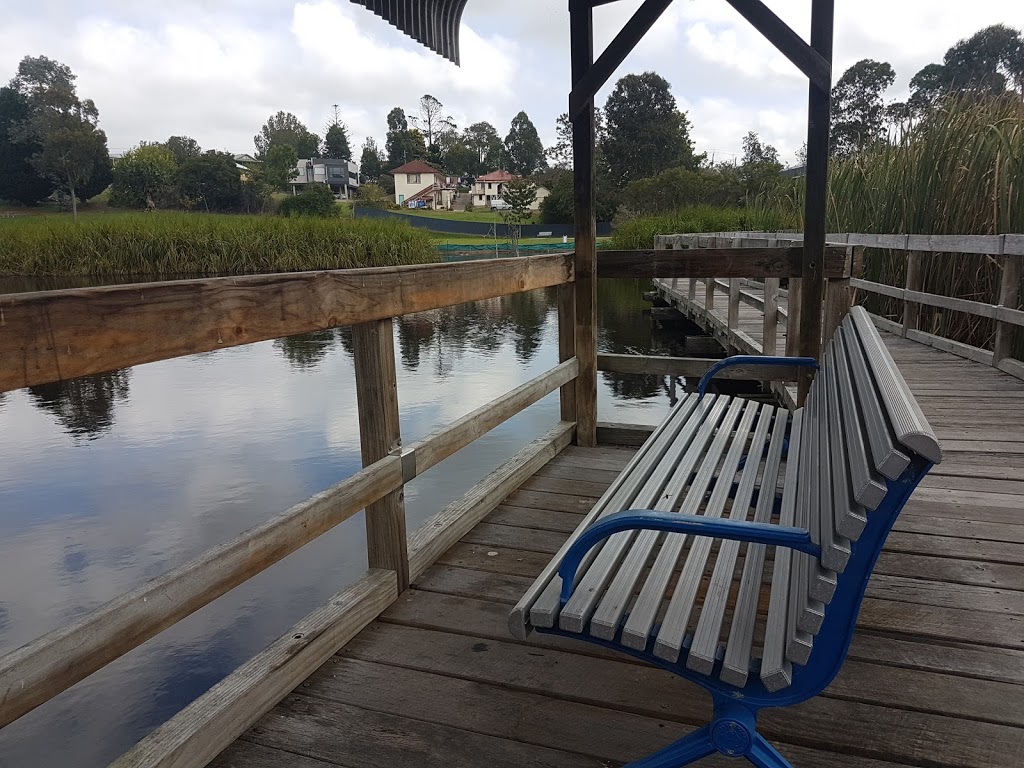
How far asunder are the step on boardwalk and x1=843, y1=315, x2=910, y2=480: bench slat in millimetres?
763

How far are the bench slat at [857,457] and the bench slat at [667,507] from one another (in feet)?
1.40

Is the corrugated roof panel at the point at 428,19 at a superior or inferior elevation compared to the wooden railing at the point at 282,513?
superior

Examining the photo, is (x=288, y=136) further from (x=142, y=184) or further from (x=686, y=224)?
(x=686, y=224)

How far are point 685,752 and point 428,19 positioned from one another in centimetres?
344

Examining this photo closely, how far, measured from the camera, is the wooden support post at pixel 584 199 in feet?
11.3

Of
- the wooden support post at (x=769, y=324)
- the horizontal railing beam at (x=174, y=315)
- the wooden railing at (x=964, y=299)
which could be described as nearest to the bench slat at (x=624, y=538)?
the horizontal railing beam at (x=174, y=315)

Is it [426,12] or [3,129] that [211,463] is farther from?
[3,129]

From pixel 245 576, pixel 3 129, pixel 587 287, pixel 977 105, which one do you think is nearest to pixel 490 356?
pixel 977 105

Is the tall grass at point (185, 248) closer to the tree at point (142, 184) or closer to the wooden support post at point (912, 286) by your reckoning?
the wooden support post at point (912, 286)

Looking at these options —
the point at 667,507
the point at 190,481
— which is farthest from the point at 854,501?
the point at 190,481

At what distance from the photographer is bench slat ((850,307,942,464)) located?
1.01 metres

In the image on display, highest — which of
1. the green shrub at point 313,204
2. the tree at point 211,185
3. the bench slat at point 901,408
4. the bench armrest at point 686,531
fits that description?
the tree at point 211,185

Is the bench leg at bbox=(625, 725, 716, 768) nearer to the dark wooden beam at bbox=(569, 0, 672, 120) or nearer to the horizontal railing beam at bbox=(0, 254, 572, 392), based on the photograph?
the horizontal railing beam at bbox=(0, 254, 572, 392)

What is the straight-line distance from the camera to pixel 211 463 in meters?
6.65
